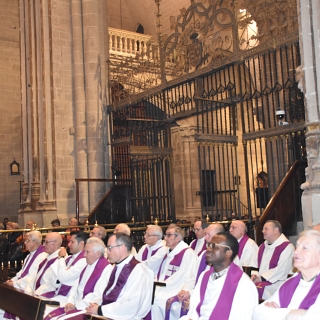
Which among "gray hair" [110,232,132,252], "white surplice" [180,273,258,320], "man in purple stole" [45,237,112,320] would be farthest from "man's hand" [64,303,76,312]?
"white surplice" [180,273,258,320]

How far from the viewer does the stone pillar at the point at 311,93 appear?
675cm

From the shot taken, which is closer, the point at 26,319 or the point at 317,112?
the point at 26,319

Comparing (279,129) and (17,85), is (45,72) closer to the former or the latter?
(17,85)

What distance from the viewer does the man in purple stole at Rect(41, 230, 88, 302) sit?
6.53m

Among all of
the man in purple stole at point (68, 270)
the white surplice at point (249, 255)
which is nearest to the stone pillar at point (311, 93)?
the white surplice at point (249, 255)

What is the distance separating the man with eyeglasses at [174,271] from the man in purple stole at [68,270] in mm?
1072

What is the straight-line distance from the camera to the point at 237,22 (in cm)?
1051

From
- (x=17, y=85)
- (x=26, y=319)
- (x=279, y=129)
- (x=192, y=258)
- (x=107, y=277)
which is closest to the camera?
(x=26, y=319)

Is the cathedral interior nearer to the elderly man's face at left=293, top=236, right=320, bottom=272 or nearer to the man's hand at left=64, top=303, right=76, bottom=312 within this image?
the man's hand at left=64, top=303, right=76, bottom=312

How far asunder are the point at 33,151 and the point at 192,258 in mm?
9440

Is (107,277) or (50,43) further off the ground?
(50,43)

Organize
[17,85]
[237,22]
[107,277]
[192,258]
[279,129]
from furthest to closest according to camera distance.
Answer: [17,85] → [237,22] → [279,129] → [192,258] → [107,277]

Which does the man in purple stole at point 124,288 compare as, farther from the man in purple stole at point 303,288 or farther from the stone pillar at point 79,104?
the stone pillar at point 79,104

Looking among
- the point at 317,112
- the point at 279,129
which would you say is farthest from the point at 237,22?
the point at 317,112
